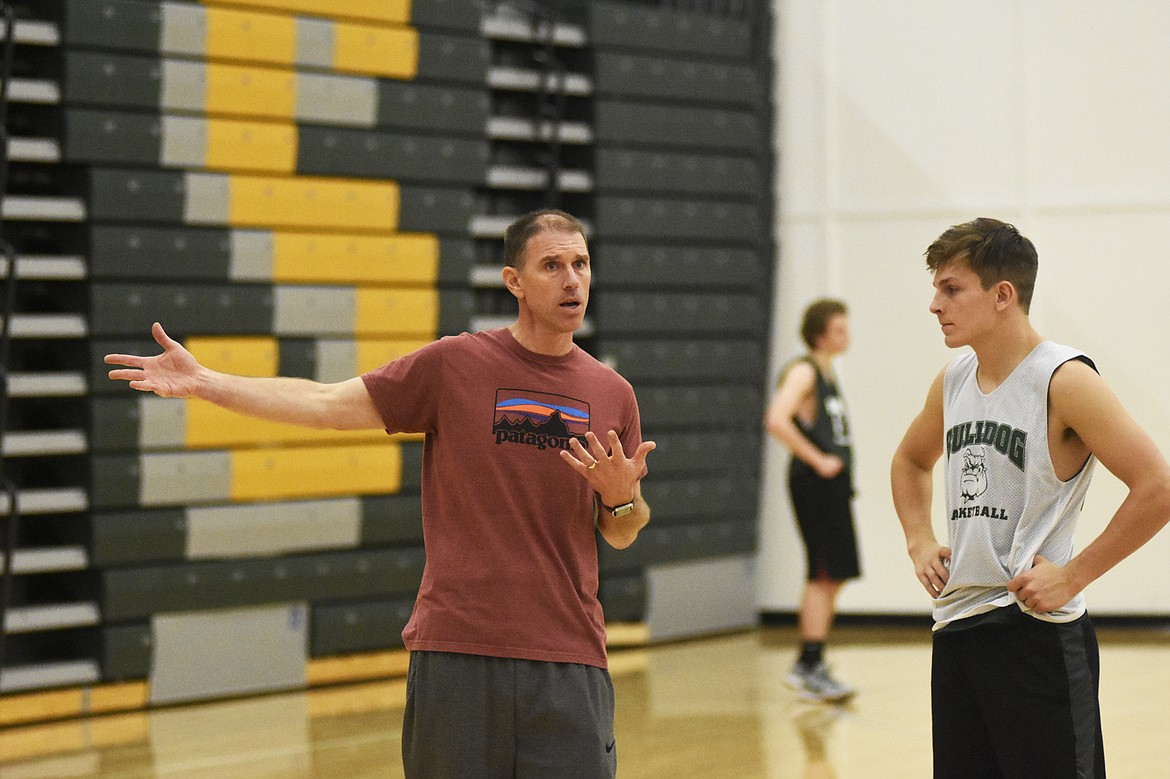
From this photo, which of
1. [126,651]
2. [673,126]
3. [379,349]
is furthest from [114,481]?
[673,126]

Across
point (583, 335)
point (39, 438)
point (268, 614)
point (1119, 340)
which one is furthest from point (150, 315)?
point (1119, 340)

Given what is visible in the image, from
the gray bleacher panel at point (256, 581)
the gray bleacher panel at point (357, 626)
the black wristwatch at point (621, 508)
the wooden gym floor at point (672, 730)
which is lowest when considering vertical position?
the wooden gym floor at point (672, 730)

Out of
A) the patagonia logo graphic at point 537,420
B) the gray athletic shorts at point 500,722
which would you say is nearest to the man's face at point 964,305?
the patagonia logo graphic at point 537,420

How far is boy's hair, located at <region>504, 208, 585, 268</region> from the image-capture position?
2.59m

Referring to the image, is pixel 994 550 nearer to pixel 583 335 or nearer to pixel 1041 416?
pixel 1041 416

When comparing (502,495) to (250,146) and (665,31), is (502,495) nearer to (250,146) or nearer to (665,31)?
(250,146)

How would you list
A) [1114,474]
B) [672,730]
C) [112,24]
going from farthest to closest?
[112,24]
[672,730]
[1114,474]

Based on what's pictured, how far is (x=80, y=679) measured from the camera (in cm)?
543

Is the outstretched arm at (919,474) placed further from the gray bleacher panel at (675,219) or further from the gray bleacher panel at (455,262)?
the gray bleacher panel at (675,219)

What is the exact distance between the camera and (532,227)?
260cm

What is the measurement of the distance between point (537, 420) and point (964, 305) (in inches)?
31.4

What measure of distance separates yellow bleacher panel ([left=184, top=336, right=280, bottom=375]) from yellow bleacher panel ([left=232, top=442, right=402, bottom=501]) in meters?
0.35

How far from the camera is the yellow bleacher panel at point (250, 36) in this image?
5.63m

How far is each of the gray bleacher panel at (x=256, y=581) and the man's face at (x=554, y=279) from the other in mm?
3494
